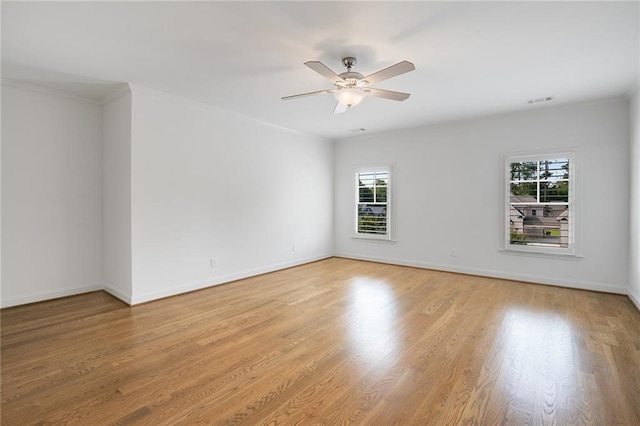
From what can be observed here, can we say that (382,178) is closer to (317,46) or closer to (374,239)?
(374,239)

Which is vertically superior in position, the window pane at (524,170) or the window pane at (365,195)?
the window pane at (524,170)

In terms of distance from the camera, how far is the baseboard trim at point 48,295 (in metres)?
3.75

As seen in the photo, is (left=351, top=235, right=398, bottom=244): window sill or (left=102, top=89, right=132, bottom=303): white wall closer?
(left=102, top=89, right=132, bottom=303): white wall

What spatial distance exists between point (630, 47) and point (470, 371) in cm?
329

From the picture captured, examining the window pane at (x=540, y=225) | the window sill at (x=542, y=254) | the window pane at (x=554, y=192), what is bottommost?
the window sill at (x=542, y=254)

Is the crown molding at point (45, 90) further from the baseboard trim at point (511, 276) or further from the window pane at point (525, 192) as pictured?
the window pane at point (525, 192)

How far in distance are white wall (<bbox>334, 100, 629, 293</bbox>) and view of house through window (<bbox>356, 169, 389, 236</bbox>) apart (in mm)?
224

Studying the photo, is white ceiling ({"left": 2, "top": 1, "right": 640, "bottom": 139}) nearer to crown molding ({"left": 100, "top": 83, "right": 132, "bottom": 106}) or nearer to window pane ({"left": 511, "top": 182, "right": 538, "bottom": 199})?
crown molding ({"left": 100, "top": 83, "right": 132, "bottom": 106})

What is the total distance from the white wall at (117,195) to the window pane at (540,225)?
5.74 m

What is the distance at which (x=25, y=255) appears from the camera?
3.85 m

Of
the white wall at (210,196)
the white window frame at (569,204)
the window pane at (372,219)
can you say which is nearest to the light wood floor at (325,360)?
the white wall at (210,196)

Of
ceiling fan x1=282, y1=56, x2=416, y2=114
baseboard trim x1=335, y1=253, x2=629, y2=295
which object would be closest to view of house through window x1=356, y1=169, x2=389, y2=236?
baseboard trim x1=335, y1=253, x2=629, y2=295

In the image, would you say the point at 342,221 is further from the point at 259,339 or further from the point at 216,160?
the point at 259,339

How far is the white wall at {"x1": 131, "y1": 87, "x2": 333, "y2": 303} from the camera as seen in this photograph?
3.97 meters
